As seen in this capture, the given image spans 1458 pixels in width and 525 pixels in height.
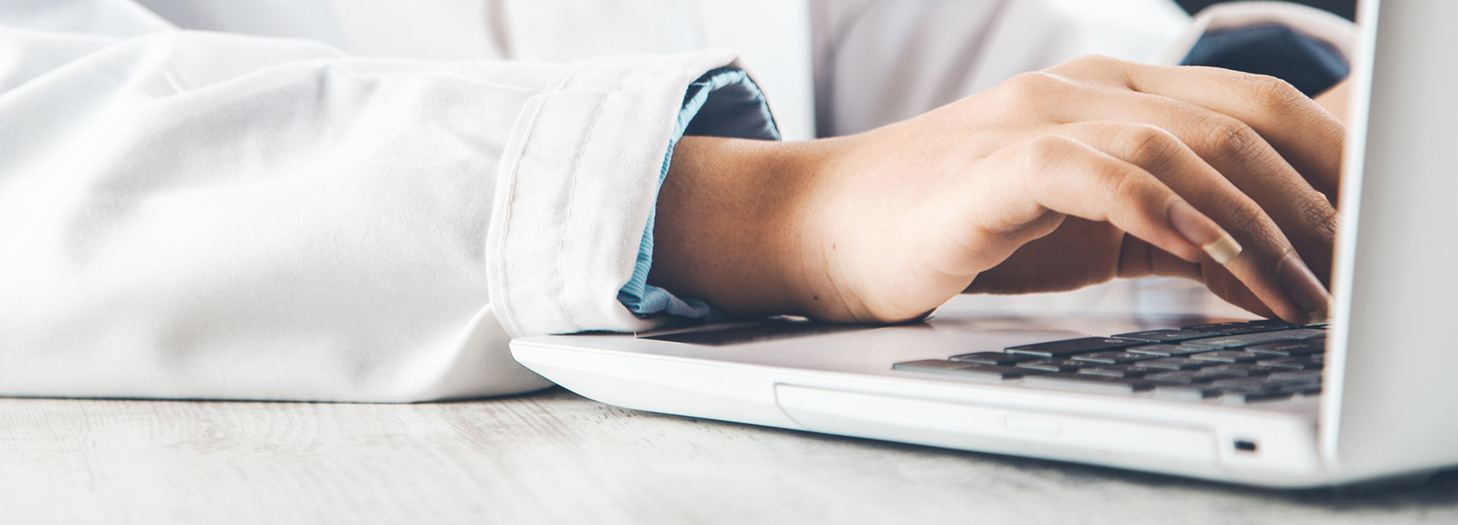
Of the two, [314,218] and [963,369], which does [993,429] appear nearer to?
[963,369]

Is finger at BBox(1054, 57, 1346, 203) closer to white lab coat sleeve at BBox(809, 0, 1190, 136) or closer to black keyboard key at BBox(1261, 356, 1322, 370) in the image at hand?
black keyboard key at BBox(1261, 356, 1322, 370)

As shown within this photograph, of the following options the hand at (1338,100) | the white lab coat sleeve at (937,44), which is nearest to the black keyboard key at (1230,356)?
the hand at (1338,100)

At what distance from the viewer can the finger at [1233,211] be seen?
243mm

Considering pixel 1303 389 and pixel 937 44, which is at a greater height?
pixel 937 44

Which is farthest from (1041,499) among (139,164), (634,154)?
(139,164)

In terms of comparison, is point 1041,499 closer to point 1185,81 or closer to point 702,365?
point 702,365

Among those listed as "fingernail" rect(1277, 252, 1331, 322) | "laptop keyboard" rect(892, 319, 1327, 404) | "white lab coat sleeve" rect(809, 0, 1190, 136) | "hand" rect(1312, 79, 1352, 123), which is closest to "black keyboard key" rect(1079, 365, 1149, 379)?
"laptop keyboard" rect(892, 319, 1327, 404)

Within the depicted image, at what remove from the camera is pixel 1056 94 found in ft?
0.96

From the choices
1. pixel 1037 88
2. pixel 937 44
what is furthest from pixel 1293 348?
pixel 937 44

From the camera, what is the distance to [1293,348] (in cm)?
20

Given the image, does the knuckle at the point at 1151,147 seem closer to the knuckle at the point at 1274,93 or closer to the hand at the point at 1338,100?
the knuckle at the point at 1274,93

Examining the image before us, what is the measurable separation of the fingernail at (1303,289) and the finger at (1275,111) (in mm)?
40

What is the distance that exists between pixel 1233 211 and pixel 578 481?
7.1 inches

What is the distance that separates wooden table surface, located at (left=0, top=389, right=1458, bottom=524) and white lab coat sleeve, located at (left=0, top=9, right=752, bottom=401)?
42mm
